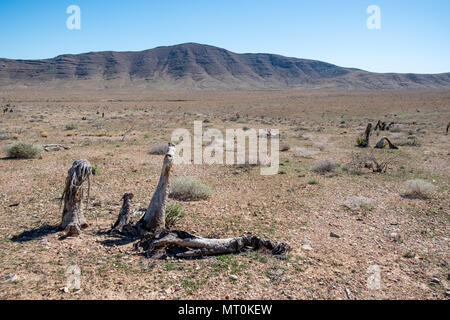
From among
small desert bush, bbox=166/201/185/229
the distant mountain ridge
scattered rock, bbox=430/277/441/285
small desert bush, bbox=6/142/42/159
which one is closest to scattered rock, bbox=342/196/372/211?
scattered rock, bbox=430/277/441/285

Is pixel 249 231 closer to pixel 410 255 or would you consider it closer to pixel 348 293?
pixel 348 293

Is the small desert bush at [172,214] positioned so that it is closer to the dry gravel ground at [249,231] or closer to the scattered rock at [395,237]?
the dry gravel ground at [249,231]

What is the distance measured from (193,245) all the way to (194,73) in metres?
131

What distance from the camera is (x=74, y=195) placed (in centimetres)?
527

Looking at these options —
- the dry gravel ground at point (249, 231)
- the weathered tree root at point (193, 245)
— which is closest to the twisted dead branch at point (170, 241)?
the weathered tree root at point (193, 245)

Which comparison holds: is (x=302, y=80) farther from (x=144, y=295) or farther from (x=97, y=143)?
(x=144, y=295)

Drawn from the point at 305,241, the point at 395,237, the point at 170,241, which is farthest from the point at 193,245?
the point at 395,237

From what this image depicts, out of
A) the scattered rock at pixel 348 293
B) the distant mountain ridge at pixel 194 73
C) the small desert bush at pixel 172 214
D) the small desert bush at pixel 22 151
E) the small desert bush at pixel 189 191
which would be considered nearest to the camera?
the scattered rock at pixel 348 293

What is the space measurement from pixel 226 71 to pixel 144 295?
14319cm

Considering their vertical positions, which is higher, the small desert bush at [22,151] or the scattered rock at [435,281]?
the small desert bush at [22,151]

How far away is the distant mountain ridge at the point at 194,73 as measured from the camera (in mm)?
115188

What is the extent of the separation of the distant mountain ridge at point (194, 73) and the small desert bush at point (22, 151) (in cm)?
10068

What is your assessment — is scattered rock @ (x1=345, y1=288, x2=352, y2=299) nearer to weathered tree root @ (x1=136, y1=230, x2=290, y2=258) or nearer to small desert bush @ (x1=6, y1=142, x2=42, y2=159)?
weathered tree root @ (x1=136, y1=230, x2=290, y2=258)

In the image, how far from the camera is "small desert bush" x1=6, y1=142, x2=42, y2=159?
11508 millimetres
